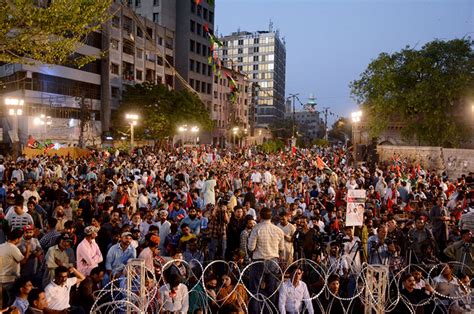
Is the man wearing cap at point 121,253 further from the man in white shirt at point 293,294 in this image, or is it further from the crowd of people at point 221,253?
the man in white shirt at point 293,294

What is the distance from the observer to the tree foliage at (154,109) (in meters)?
45.2

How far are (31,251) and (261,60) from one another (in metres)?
126

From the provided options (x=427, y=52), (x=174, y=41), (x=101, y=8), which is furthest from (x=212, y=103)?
(x=101, y=8)

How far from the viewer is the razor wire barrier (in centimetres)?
578

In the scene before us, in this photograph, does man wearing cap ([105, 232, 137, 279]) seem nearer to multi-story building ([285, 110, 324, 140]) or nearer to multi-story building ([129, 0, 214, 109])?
multi-story building ([129, 0, 214, 109])

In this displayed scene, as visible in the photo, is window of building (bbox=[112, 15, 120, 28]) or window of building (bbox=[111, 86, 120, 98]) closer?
window of building (bbox=[111, 86, 120, 98])

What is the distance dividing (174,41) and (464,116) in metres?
42.1

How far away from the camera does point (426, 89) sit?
37125 mm

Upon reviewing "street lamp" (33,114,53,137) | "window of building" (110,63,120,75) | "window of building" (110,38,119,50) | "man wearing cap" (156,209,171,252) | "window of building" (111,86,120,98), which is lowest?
"man wearing cap" (156,209,171,252)

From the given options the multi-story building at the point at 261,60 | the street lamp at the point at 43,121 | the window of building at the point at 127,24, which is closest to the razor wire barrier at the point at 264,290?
the street lamp at the point at 43,121

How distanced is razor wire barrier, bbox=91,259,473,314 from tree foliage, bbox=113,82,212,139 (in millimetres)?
37709

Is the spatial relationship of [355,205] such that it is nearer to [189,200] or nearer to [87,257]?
[87,257]

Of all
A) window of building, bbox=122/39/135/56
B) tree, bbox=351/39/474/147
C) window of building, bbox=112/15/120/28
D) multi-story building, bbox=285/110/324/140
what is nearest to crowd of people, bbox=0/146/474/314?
tree, bbox=351/39/474/147

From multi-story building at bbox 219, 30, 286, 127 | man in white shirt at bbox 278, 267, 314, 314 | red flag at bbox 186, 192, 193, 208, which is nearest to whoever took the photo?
man in white shirt at bbox 278, 267, 314, 314
